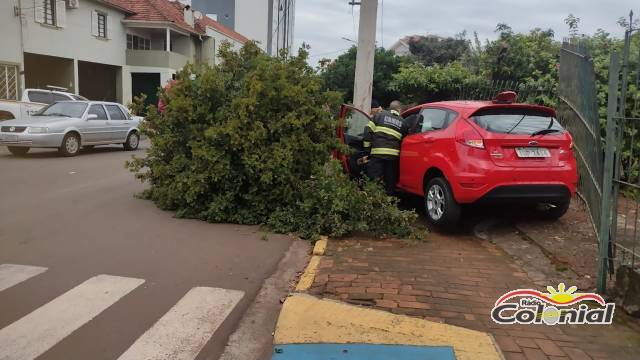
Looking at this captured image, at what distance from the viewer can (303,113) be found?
7281mm

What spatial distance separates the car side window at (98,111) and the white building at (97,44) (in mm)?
8234

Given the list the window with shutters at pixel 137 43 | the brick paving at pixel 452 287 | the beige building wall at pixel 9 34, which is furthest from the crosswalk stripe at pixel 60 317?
the window with shutters at pixel 137 43

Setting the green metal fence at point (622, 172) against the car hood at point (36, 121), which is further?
the car hood at point (36, 121)

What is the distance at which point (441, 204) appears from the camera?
6871 millimetres

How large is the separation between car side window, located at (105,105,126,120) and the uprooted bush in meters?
8.91

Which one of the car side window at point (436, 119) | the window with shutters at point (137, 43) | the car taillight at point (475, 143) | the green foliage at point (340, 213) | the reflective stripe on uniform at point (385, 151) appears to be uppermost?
the window with shutters at point (137, 43)

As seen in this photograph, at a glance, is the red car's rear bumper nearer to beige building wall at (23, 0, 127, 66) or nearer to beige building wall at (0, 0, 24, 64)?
beige building wall at (0, 0, 24, 64)

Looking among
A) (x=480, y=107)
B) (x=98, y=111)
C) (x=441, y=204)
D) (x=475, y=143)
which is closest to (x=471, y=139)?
(x=475, y=143)

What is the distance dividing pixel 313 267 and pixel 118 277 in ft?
6.08

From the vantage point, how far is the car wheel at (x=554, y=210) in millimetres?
6923

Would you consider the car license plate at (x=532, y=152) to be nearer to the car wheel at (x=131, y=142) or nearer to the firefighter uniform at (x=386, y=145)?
the firefighter uniform at (x=386, y=145)

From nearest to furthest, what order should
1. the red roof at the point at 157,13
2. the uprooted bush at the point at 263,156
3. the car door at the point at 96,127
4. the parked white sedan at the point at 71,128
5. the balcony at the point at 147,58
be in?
the uprooted bush at the point at 263,156, the parked white sedan at the point at 71,128, the car door at the point at 96,127, the red roof at the point at 157,13, the balcony at the point at 147,58

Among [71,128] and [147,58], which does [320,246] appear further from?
[147,58]

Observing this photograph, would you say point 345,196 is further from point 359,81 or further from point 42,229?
point 359,81
